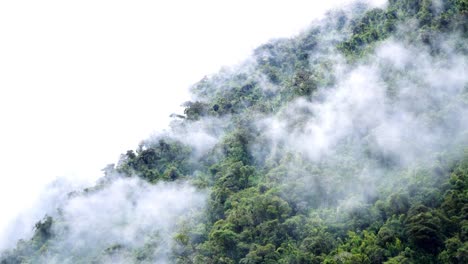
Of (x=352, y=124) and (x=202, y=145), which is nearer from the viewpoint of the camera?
(x=352, y=124)

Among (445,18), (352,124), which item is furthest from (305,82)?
(445,18)

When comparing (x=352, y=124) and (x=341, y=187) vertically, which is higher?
(x=352, y=124)

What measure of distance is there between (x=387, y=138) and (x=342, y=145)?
3.54m

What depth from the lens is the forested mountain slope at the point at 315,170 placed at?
91.5 feet

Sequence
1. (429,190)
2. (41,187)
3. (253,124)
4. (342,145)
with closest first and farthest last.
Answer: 1. (429,190)
2. (342,145)
3. (253,124)
4. (41,187)

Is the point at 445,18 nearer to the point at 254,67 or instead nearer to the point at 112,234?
the point at 254,67

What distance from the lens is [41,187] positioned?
2125 inches

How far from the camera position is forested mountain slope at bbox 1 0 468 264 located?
2788 centimetres

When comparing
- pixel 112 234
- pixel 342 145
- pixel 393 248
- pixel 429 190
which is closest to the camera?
pixel 393 248

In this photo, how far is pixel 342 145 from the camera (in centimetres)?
3600

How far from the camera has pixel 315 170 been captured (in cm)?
3362

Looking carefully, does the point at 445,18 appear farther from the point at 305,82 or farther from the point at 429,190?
the point at 429,190

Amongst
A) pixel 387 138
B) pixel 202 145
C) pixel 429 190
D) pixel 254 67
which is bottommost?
pixel 429 190

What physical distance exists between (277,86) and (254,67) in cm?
671
